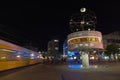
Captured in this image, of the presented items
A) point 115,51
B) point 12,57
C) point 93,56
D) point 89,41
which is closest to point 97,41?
point 89,41

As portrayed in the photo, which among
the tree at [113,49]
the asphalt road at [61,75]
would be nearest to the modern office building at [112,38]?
the tree at [113,49]

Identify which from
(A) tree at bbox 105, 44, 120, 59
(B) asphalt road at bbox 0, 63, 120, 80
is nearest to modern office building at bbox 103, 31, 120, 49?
(A) tree at bbox 105, 44, 120, 59

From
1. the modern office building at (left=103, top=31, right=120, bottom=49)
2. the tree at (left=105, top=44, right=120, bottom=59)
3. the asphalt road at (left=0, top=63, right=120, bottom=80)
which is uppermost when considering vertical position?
the modern office building at (left=103, top=31, right=120, bottom=49)

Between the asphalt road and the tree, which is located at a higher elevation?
the tree

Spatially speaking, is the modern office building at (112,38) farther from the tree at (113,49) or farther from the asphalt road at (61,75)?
the asphalt road at (61,75)

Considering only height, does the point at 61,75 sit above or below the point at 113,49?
below

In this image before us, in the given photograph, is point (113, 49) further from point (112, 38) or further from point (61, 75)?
point (61, 75)

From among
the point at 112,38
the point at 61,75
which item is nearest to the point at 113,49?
the point at 112,38

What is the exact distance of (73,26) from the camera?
5194 cm

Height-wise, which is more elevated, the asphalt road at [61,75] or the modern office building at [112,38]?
the modern office building at [112,38]

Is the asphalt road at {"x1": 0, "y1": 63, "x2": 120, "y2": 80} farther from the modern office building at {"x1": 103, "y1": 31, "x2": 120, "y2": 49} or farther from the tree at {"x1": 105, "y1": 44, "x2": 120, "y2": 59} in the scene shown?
the modern office building at {"x1": 103, "y1": 31, "x2": 120, "y2": 49}

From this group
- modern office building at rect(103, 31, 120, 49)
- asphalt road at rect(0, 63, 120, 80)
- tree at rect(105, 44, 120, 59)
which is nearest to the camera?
asphalt road at rect(0, 63, 120, 80)

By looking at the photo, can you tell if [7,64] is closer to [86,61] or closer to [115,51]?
[86,61]

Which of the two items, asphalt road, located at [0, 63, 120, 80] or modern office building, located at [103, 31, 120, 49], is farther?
modern office building, located at [103, 31, 120, 49]
